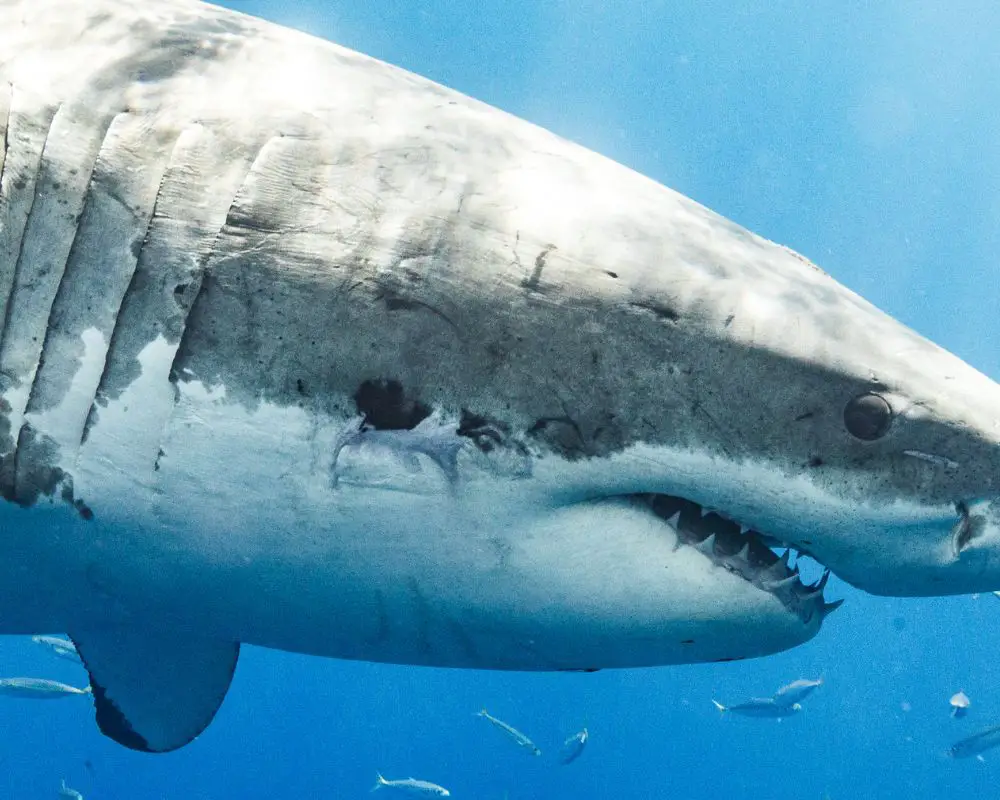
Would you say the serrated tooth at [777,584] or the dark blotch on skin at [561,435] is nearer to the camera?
the dark blotch on skin at [561,435]

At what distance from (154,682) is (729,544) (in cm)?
216

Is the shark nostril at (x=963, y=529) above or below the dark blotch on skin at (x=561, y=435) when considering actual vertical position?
above

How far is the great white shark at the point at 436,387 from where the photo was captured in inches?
62.8

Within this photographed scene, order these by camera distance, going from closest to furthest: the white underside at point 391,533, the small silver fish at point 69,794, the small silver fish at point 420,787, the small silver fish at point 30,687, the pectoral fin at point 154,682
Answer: the white underside at point 391,533 < the pectoral fin at point 154,682 < the small silver fish at point 30,687 < the small silver fish at point 69,794 < the small silver fish at point 420,787

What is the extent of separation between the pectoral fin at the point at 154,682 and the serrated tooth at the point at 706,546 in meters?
1.70

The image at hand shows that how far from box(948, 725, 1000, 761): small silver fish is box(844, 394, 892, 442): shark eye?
911 centimetres

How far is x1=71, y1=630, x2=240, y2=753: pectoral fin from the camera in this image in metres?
2.93

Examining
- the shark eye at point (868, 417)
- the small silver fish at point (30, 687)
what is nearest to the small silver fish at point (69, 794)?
the small silver fish at point (30, 687)

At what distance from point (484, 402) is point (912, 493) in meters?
0.73

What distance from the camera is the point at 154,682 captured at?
3.07 meters

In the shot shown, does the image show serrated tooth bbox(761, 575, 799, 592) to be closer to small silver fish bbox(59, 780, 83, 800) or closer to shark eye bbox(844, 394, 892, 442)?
shark eye bbox(844, 394, 892, 442)

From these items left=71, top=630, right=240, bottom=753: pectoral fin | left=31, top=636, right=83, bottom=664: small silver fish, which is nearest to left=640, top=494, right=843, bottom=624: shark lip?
left=71, top=630, right=240, bottom=753: pectoral fin

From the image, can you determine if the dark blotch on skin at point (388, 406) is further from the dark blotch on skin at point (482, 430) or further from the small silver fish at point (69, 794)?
the small silver fish at point (69, 794)

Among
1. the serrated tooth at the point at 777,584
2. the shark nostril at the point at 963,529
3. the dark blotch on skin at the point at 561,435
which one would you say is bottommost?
the serrated tooth at the point at 777,584
